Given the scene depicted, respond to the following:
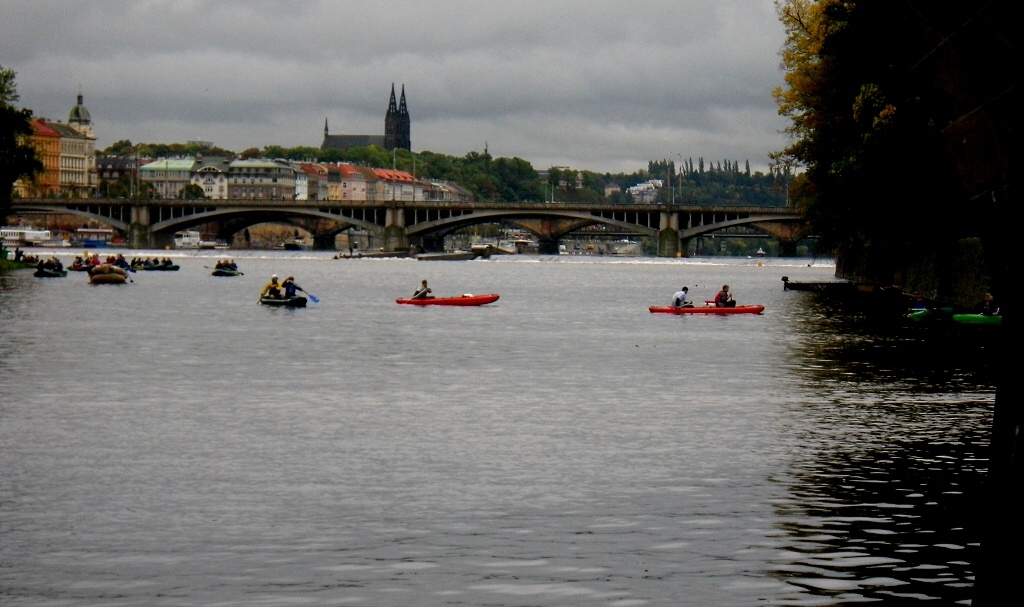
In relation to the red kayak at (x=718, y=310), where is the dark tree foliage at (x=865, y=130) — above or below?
above

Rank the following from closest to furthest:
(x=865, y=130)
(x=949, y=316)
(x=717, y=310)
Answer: (x=949, y=316) < (x=865, y=130) < (x=717, y=310)

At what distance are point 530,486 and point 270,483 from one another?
12.6 feet

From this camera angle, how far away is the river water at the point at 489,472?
18.7 meters

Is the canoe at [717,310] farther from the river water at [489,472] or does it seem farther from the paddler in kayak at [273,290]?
the river water at [489,472]

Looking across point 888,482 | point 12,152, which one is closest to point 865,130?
point 888,482

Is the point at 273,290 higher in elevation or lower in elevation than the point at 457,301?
higher

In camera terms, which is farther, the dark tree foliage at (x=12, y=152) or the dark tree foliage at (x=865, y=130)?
the dark tree foliage at (x=12, y=152)

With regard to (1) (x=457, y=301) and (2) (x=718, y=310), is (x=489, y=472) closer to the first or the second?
(2) (x=718, y=310)

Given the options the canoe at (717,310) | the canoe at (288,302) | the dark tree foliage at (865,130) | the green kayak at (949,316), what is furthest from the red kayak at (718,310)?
the canoe at (288,302)

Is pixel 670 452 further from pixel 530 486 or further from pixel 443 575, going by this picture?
pixel 443 575

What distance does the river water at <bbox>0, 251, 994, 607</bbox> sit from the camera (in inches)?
735

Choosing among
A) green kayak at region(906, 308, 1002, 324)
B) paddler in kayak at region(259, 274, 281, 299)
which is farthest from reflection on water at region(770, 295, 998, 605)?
paddler in kayak at region(259, 274, 281, 299)

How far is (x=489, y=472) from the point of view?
26562 mm

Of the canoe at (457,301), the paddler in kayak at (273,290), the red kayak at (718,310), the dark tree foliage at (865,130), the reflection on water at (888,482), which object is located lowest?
the reflection on water at (888,482)
